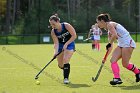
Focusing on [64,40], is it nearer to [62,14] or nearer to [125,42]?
[125,42]

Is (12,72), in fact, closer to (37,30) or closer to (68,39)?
(68,39)

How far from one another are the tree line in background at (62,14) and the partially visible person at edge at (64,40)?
87.6ft

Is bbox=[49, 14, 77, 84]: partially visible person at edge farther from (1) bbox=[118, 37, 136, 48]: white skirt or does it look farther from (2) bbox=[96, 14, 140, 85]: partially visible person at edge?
(1) bbox=[118, 37, 136, 48]: white skirt

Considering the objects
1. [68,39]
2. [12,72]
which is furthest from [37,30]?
[68,39]

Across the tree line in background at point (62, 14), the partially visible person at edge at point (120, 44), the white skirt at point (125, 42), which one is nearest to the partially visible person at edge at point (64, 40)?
the partially visible person at edge at point (120, 44)

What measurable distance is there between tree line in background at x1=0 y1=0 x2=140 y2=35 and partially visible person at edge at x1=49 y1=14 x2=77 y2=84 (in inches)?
1051

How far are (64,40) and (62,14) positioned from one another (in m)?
32.3

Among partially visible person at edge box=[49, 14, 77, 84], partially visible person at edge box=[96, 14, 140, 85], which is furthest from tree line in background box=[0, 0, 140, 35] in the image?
partially visible person at edge box=[96, 14, 140, 85]

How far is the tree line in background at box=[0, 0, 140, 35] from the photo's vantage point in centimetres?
3906

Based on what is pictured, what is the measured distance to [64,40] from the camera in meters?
10.6

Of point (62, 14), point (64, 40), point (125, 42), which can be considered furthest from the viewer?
point (62, 14)

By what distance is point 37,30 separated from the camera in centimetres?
3800

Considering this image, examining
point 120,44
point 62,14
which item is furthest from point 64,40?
point 62,14

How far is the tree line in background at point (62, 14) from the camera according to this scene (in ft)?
128
